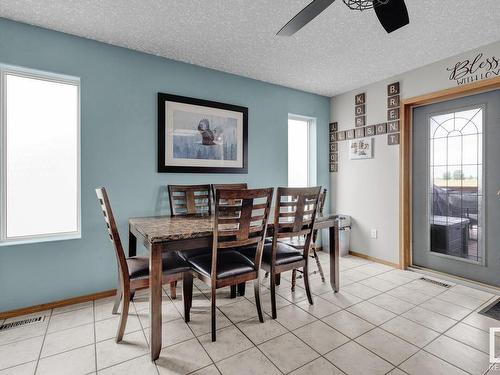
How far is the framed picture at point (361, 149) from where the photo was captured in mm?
3751

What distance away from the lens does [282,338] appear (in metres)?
1.92

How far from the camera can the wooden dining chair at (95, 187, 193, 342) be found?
1.78 meters

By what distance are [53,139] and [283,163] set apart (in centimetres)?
269

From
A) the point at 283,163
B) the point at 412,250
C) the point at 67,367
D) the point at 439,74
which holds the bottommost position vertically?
the point at 67,367

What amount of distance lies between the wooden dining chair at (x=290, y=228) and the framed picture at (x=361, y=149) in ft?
5.99

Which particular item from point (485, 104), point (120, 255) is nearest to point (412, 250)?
point (485, 104)

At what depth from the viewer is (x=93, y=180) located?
2.59m

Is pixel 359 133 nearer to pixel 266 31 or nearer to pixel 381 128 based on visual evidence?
pixel 381 128

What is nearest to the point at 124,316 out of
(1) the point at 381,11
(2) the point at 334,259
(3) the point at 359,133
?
(2) the point at 334,259

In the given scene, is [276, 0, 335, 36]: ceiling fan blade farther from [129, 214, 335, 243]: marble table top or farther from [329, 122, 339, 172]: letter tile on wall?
[329, 122, 339, 172]: letter tile on wall

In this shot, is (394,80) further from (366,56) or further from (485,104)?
(485,104)

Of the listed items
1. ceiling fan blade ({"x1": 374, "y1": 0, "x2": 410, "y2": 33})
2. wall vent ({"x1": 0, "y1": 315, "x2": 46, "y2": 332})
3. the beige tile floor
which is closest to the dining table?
the beige tile floor

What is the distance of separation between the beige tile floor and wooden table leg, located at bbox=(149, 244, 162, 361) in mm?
107

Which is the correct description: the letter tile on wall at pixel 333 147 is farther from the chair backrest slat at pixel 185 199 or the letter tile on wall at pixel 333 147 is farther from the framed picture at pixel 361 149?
the chair backrest slat at pixel 185 199
